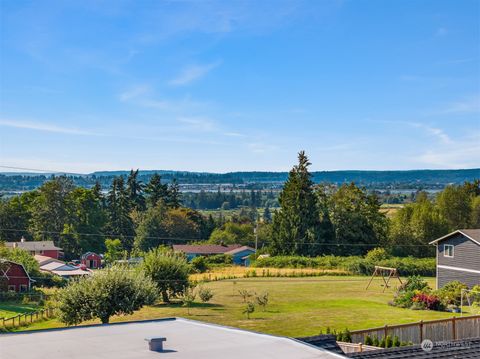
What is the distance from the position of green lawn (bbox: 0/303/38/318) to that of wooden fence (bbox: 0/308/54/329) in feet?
15.2

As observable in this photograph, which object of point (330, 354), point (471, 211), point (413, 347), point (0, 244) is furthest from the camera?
point (471, 211)

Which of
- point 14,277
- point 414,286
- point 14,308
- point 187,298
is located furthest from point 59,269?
point 414,286

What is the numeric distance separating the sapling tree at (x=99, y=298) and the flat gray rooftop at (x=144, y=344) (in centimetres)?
1707

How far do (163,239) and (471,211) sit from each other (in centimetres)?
4515

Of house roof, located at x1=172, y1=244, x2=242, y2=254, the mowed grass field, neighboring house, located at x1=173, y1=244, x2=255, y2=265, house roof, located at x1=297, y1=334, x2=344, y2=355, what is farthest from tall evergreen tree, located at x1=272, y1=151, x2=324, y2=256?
house roof, located at x1=297, y1=334, x2=344, y2=355

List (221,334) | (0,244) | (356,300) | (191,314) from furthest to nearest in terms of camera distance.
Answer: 1. (0,244)
2. (356,300)
3. (191,314)
4. (221,334)

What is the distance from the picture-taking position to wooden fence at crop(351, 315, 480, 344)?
2104 cm

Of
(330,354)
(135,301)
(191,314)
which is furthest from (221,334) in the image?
(191,314)

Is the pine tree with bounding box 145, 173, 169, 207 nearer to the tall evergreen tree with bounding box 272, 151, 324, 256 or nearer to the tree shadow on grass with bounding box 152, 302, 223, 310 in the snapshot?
the tall evergreen tree with bounding box 272, 151, 324, 256

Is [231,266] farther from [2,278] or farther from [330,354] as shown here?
[330,354]

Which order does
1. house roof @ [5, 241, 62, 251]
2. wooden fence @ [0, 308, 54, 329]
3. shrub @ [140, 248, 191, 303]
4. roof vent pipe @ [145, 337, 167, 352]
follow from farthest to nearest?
house roof @ [5, 241, 62, 251] → shrub @ [140, 248, 191, 303] → wooden fence @ [0, 308, 54, 329] → roof vent pipe @ [145, 337, 167, 352]

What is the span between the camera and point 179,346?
1249 cm

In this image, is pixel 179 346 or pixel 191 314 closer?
pixel 179 346

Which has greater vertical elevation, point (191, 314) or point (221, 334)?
point (221, 334)
